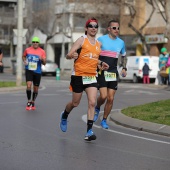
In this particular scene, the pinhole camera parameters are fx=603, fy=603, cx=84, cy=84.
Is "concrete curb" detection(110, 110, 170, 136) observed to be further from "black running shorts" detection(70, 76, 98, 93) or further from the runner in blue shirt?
"black running shorts" detection(70, 76, 98, 93)

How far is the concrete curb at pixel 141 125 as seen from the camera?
37.6ft

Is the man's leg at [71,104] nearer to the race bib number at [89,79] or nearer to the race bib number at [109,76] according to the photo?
the race bib number at [89,79]

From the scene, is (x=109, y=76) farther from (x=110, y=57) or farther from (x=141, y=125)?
(x=141, y=125)

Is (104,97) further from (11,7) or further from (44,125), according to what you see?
(11,7)

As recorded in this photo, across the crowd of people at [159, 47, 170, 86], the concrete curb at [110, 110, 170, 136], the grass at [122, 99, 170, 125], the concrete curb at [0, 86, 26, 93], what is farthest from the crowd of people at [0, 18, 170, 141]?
the crowd of people at [159, 47, 170, 86]

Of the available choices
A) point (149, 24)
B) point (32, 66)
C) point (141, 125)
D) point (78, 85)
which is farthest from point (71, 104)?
point (149, 24)

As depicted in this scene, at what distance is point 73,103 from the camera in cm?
1051

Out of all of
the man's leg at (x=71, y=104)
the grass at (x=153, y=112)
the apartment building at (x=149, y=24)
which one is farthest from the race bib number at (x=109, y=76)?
the apartment building at (x=149, y=24)

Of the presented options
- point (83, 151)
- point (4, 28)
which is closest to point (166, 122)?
point (83, 151)

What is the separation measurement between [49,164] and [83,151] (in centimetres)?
122

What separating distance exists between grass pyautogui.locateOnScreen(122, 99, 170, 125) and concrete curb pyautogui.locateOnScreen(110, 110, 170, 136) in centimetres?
20

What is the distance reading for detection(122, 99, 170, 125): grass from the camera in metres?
12.6

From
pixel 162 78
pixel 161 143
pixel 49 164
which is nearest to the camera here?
pixel 49 164

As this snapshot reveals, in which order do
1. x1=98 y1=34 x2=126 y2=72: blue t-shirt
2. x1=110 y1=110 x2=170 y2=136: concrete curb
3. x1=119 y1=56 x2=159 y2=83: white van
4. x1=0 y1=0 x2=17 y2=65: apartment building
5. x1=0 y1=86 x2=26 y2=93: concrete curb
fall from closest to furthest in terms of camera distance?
x1=110 y1=110 x2=170 y2=136: concrete curb, x1=98 y1=34 x2=126 y2=72: blue t-shirt, x1=0 y1=86 x2=26 y2=93: concrete curb, x1=119 y1=56 x2=159 y2=83: white van, x1=0 y1=0 x2=17 y2=65: apartment building
